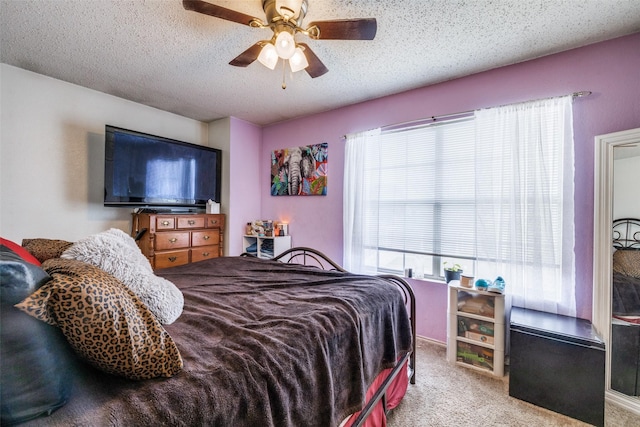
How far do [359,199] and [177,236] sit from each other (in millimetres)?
2164

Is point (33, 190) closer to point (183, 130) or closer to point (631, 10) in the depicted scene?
point (183, 130)

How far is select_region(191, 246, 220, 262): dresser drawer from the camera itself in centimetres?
332

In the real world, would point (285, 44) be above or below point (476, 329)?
above

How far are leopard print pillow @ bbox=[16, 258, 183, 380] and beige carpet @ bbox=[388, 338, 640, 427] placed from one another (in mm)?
1546

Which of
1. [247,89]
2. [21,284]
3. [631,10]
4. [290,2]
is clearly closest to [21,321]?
[21,284]

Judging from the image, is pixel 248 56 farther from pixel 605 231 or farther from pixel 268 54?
pixel 605 231

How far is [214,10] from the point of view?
1.41 meters

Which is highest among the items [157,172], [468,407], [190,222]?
[157,172]

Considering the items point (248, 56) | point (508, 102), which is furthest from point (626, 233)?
point (248, 56)

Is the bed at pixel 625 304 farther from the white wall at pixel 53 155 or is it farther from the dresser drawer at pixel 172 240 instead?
the white wall at pixel 53 155

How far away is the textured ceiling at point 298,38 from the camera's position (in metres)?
1.71

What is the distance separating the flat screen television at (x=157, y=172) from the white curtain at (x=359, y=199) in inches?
73.1

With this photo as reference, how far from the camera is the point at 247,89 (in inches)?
112

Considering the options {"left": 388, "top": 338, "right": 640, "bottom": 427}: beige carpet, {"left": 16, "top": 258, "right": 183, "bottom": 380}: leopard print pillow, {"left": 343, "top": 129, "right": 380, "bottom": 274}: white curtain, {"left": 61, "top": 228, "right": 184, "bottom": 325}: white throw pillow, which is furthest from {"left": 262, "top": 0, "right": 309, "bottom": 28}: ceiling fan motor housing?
{"left": 388, "top": 338, "right": 640, "bottom": 427}: beige carpet
